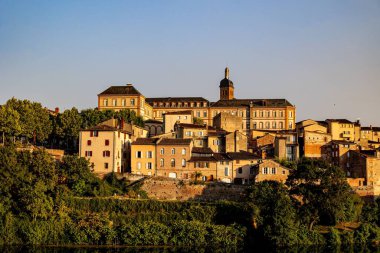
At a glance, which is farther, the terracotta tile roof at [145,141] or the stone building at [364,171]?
the terracotta tile roof at [145,141]

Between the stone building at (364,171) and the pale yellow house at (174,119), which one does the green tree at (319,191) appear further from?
the pale yellow house at (174,119)

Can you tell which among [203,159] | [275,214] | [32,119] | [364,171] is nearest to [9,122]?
[32,119]

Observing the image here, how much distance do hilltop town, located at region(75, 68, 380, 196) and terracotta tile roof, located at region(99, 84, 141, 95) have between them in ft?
0.44

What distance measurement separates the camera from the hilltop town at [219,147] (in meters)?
55.9

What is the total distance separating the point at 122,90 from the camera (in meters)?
84.8

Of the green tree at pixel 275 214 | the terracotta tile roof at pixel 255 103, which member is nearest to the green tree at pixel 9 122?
the green tree at pixel 275 214

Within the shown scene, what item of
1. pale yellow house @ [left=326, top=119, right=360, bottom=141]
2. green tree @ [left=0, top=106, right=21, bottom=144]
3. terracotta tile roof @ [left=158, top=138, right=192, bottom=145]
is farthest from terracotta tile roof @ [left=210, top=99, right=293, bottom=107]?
green tree @ [left=0, top=106, right=21, bottom=144]

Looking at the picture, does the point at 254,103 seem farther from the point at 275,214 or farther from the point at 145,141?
the point at 275,214

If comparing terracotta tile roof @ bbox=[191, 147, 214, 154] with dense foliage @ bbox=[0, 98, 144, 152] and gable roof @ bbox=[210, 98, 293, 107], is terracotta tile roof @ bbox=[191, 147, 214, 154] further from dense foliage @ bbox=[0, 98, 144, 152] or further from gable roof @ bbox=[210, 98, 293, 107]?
gable roof @ bbox=[210, 98, 293, 107]

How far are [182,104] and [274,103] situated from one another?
14640mm

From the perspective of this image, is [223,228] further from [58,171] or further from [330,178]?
[58,171]

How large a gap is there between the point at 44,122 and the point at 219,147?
819 inches

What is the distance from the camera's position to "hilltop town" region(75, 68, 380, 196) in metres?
55.9

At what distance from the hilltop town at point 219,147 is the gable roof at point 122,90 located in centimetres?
15
